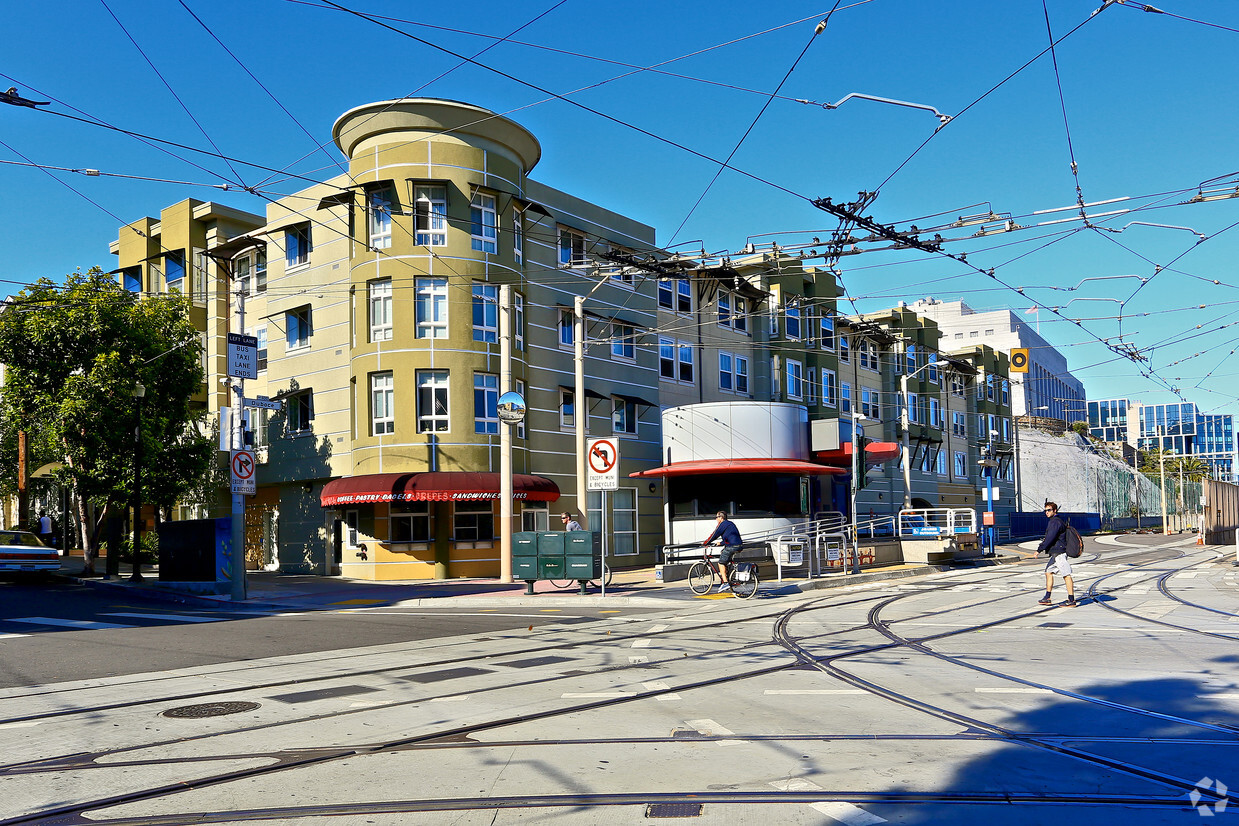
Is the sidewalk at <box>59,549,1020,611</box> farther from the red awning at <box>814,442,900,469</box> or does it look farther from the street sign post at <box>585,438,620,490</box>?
the red awning at <box>814,442,900,469</box>

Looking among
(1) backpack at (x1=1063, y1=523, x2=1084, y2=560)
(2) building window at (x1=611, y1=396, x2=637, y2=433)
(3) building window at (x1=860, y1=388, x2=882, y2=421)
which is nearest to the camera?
(1) backpack at (x1=1063, y1=523, x2=1084, y2=560)

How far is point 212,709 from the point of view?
9109 mm

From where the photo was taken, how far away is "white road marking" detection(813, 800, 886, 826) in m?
5.46

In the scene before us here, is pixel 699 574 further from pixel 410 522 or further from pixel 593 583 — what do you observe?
pixel 410 522

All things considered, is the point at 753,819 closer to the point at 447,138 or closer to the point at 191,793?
the point at 191,793

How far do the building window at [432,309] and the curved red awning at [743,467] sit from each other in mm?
8069

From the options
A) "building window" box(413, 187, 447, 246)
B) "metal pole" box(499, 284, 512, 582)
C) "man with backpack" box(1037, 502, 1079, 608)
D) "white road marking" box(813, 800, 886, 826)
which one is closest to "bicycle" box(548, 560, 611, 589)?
"metal pole" box(499, 284, 512, 582)

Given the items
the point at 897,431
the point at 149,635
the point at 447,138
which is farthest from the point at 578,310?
the point at 897,431

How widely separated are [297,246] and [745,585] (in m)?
21.4

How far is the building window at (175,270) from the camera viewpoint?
39250 millimetres

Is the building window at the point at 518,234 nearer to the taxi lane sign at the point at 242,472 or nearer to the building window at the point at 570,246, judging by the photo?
the building window at the point at 570,246

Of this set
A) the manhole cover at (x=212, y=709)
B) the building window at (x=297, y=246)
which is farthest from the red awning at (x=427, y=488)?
the manhole cover at (x=212, y=709)

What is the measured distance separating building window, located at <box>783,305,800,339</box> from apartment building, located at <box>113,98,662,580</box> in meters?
9.34

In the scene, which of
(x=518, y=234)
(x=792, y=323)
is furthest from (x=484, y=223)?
(x=792, y=323)
